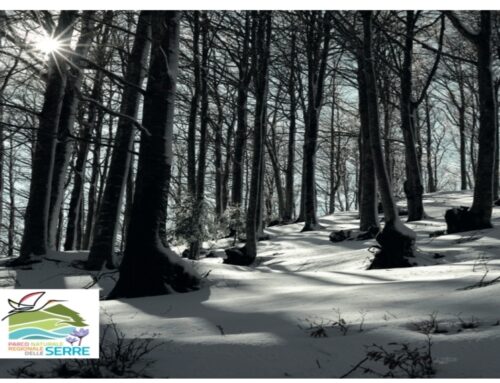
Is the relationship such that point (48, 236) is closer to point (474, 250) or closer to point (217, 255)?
point (217, 255)

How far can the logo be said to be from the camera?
2.89 metres

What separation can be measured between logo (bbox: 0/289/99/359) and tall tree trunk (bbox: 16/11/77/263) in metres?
5.80

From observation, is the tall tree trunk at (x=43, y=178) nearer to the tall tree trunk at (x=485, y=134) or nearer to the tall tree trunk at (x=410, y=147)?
the tall tree trunk at (x=485, y=134)

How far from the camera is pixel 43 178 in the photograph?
912cm

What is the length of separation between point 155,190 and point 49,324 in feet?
8.47

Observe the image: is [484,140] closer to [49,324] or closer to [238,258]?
[238,258]

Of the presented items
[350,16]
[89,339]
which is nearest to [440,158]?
[350,16]

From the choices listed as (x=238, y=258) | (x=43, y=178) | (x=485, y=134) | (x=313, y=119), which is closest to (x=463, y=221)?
(x=485, y=134)

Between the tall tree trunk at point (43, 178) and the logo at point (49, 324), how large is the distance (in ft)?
19.0

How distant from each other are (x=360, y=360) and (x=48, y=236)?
8406mm

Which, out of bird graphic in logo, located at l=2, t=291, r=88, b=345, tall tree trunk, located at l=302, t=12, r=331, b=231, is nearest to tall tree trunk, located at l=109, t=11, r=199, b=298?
bird graphic in logo, located at l=2, t=291, r=88, b=345

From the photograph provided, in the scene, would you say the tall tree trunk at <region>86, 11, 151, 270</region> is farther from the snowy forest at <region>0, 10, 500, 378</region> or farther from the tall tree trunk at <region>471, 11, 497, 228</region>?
the tall tree trunk at <region>471, 11, 497, 228</region>

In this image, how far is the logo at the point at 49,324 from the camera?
289 centimetres

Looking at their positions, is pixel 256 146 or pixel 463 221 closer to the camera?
pixel 463 221
